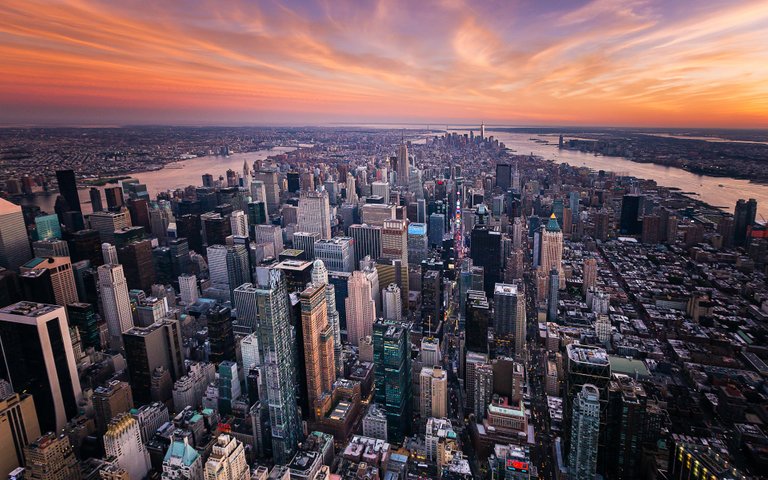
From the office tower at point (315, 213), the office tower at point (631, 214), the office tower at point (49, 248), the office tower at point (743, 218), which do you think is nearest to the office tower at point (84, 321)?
the office tower at point (49, 248)

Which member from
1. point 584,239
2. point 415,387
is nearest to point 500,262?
point 584,239

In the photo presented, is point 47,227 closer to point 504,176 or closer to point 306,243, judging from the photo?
point 306,243

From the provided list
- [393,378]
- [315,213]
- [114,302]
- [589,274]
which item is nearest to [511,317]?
[393,378]

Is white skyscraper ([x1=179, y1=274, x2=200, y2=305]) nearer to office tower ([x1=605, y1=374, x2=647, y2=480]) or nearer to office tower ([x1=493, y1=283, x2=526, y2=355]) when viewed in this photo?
office tower ([x1=493, y1=283, x2=526, y2=355])

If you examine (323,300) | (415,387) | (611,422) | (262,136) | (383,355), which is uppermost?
A: (262,136)

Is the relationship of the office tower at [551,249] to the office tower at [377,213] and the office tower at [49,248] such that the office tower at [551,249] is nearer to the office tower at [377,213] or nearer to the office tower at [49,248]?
the office tower at [377,213]

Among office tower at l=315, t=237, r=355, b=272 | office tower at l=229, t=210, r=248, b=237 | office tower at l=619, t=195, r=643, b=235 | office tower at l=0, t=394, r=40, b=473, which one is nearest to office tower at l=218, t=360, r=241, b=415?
office tower at l=0, t=394, r=40, b=473

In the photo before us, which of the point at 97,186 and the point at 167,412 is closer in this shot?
the point at 167,412

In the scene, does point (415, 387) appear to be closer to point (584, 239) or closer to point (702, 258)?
point (702, 258)
